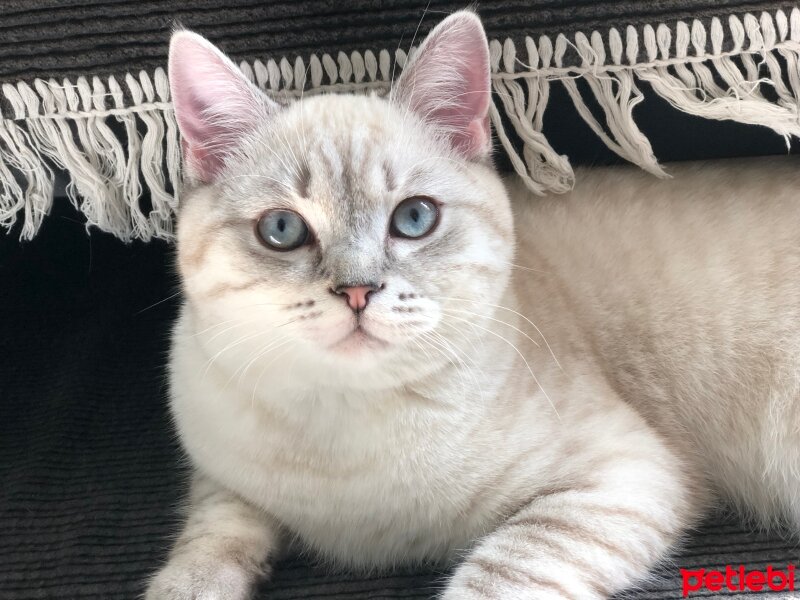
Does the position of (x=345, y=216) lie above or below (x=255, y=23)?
below

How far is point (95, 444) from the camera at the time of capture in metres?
1.71

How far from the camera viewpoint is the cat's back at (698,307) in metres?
1.51

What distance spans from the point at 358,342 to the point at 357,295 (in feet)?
0.25

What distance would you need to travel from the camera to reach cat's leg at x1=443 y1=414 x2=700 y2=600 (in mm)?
1170

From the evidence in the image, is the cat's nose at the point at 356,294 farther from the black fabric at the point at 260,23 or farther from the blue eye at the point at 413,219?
the black fabric at the point at 260,23

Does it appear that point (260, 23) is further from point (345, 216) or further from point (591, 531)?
point (591, 531)

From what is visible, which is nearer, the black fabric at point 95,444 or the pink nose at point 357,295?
the pink nose at point 357,295

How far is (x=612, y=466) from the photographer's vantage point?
1350mm

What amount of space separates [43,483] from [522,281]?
1.06 meters

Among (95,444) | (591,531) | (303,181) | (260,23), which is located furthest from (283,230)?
(95,444)

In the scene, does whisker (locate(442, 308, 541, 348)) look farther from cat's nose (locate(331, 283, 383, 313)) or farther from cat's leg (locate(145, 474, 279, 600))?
cat's leg (locate(145, 474, 279, 600))

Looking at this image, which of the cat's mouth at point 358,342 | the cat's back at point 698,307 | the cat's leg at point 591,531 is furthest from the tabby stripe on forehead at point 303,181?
the cat's leg at point 591,531

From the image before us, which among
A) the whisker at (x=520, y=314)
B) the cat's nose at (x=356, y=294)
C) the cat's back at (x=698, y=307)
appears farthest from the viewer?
the cat's back at (x=698, y=307)

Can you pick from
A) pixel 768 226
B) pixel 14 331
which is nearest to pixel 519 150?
pixel 768 226
